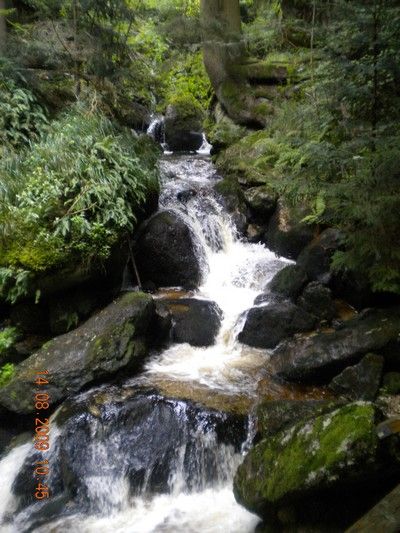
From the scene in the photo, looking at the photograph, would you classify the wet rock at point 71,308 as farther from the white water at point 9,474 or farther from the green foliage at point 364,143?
the green foliage at point 364,143

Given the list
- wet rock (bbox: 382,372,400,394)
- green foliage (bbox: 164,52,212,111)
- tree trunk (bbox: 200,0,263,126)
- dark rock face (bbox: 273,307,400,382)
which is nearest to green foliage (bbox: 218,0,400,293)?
dark rock face (bbox: 273,307,400,382)

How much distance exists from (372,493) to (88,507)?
121 inches

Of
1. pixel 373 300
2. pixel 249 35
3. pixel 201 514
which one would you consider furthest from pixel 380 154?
pixel 249 35

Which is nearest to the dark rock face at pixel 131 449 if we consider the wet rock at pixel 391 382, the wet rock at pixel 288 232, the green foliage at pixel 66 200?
the wet rock at pixel 391 382

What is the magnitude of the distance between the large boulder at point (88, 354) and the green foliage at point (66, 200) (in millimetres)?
981

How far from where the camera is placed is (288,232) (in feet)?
29.9

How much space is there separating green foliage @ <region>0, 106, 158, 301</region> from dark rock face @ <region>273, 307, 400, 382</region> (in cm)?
347

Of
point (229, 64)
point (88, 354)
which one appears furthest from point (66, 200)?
point (229, 64)

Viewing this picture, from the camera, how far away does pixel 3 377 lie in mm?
6035

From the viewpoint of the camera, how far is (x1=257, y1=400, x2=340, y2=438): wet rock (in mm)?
4695

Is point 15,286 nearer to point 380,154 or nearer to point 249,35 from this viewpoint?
point 380,154

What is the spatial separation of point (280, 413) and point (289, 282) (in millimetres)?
3351
